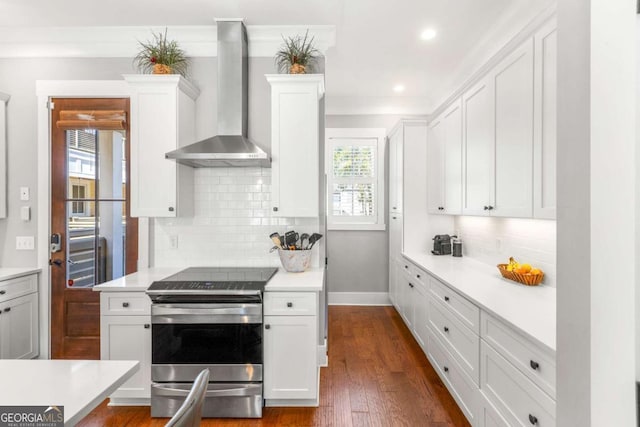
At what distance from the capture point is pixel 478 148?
2648 millimetres

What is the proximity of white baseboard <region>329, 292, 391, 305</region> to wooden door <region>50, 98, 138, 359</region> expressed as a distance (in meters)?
2.79

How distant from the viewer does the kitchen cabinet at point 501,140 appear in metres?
1.99

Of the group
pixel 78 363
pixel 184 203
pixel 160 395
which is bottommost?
pixel 160 395

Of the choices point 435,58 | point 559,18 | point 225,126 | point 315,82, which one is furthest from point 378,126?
point 559,18

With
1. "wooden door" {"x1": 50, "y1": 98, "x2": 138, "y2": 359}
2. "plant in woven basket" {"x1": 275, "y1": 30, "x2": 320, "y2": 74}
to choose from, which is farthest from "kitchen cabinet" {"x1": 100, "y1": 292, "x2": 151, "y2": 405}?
"plant in woven basket" {"x1": 275, "y1": 30, "x2": 320, "y2": 74}

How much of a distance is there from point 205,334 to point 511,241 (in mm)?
2463

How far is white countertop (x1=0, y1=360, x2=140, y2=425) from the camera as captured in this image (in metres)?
0.90

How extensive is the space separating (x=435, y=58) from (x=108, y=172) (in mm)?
3270

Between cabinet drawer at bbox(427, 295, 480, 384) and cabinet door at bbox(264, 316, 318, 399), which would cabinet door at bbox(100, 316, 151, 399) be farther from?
cabinet drawer at bbox(427, 295, 480, 384)

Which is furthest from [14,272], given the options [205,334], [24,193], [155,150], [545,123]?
[545,123]

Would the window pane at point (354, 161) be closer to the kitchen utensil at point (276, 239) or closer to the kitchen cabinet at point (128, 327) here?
the kitchen utensil at point (276, 239)

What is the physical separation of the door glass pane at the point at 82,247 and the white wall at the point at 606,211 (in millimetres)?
3282

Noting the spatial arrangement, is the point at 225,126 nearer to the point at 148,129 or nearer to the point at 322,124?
the point at 148,129

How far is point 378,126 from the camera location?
4.68 meters
